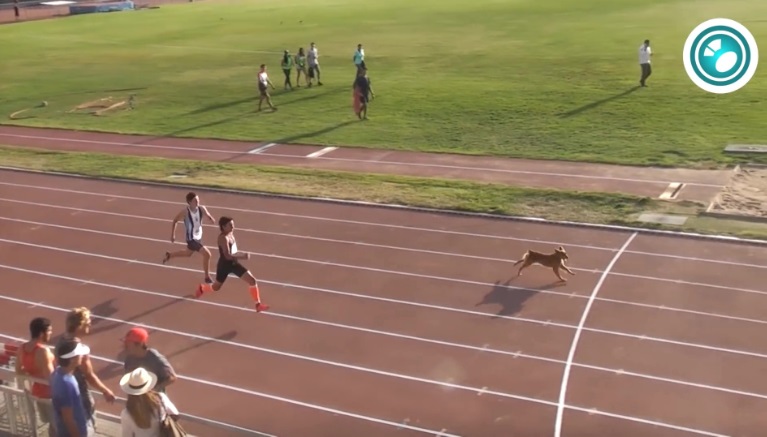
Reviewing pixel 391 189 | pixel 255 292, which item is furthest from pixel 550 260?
pixel 391 189

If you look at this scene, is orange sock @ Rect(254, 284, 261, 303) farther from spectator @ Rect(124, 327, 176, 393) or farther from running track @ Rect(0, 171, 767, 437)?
spectator @ Rect(124, 327, 176, 393)

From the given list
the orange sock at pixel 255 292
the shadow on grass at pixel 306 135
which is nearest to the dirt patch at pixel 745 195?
the orange sock at pixel 255 292

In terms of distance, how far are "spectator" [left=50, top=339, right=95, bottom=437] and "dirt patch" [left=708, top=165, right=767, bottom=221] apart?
1321 cm

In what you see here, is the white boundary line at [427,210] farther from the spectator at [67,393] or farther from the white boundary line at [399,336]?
the spectator at [67,393]

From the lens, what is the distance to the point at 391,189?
65.6ft

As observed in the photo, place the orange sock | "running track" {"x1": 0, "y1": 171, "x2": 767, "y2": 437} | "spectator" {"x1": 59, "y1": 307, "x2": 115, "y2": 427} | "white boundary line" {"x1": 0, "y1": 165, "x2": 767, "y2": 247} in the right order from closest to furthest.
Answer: "spectator" {"x1": 59, "y1": 307, "x2": 115, "y2": 427}
"running track" {"x1": 0, "y1": 171, "x2": 767, "y2": 437}
the orange sock
"white boundary line" {"x1": 0, "y1": 165, "x2": 767, "y2": 247}

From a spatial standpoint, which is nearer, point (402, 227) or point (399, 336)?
point (399, 336)

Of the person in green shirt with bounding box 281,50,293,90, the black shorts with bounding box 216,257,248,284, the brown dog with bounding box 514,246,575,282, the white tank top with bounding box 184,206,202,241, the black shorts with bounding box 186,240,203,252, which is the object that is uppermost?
the person in green shirt with bounding box 281,50,293,90

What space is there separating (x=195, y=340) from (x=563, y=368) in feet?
16.9

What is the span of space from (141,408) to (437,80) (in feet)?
86.6

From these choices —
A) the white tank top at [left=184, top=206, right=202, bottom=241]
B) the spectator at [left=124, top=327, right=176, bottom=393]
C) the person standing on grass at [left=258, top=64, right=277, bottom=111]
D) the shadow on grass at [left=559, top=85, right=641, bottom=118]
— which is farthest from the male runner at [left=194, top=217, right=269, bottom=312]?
the person standing on grass at [left=258, top=64, right=277, bottom=111]

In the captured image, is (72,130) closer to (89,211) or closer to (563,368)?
(89,211)

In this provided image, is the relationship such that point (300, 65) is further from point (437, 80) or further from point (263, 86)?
point (437, 80)

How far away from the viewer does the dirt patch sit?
17.4 m
